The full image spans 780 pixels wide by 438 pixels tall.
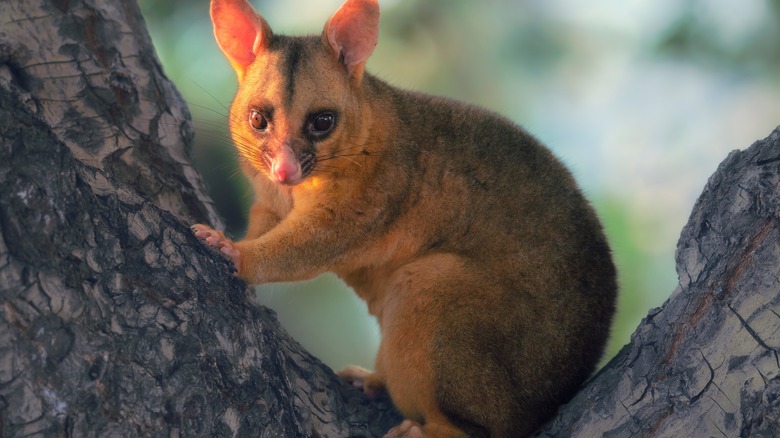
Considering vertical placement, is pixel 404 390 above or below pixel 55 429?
below

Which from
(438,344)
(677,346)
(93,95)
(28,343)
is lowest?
(677,346)

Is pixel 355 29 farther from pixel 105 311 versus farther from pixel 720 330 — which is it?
pixel 720 330

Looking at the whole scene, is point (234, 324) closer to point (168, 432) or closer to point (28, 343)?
point (168, 432)

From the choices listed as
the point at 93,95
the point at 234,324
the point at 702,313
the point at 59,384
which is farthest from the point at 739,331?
the point at 93,95

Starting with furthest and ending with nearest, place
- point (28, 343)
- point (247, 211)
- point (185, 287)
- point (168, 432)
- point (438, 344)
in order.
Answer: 1. point (247, 211)
2. point (438, 344)
3. point (185, 287)
4. point (168, 432)
5. point (28, 343)

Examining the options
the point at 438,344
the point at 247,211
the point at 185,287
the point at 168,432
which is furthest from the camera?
the point at 247,211

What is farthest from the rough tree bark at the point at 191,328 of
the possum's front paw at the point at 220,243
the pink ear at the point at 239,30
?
the pink ear at the point at 239,30

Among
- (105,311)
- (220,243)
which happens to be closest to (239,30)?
(220,243)
